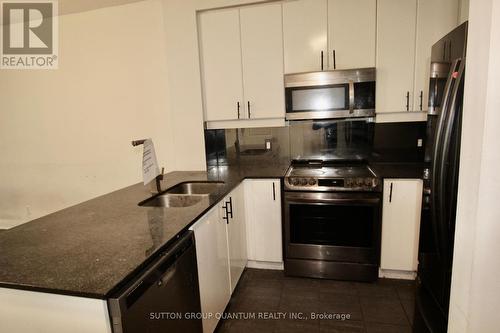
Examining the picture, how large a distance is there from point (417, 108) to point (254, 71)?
1418 millimetres

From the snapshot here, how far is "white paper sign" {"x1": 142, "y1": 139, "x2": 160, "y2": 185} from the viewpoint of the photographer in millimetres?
1911

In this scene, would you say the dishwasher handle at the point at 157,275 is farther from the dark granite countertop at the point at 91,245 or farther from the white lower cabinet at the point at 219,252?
the white lower cabinet at the point at 219,252

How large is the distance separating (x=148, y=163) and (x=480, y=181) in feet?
5.84

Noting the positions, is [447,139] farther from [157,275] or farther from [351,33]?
[351,33]

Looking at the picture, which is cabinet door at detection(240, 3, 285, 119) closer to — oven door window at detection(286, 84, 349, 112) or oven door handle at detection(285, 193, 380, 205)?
oven door window at detection(286, 84, 349, 112)

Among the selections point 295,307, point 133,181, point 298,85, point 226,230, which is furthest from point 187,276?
point 133,181

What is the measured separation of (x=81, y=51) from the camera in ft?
10.0

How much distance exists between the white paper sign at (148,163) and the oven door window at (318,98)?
1259mm

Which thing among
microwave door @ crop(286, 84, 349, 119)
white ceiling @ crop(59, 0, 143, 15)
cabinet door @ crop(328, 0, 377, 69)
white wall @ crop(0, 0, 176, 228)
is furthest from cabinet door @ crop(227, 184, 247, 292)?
white ceiling @ crop(59, 0, 143, 15)

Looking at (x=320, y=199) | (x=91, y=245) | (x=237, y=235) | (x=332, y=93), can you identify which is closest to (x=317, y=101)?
(x=332, y=93)

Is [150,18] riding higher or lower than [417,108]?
higher

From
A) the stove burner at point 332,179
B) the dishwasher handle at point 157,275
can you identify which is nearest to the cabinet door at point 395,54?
the stove burner at point 332,179

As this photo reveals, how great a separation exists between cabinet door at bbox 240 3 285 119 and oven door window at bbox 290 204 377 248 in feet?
2.94

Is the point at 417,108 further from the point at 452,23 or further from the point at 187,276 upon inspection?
the point at 187,276
